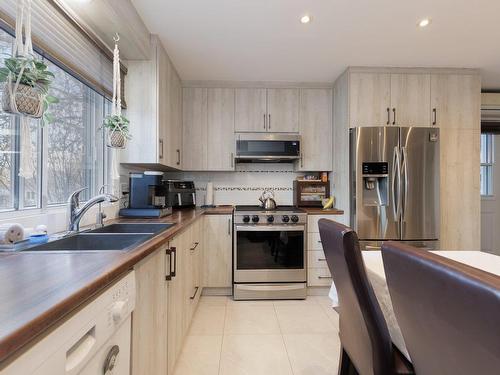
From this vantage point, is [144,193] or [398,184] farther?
[398,184]

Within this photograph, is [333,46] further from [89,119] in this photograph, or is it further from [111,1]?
[89,119]

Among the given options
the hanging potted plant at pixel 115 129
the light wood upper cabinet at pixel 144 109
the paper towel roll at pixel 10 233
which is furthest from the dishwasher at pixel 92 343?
the light wood upper cabinet at pixel 144 109

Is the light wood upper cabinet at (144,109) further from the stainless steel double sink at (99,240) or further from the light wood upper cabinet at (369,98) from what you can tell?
the light wood upper cabinet at (369,98)

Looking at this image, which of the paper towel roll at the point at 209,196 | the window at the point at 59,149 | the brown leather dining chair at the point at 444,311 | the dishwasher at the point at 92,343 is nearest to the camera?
the brown leather dining chair at the point at 444,311

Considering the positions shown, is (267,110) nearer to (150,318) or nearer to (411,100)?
(411,100)

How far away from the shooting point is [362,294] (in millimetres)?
928

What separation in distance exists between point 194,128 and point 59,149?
5.27ft

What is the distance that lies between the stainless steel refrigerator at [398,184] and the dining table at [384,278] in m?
1.04

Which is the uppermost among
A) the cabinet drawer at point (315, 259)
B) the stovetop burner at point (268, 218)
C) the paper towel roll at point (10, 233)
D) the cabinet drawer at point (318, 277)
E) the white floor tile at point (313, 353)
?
the paper towel roll at point (10, 233)

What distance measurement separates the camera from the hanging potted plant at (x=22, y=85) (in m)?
0.94

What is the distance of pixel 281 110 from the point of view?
10.3 ft

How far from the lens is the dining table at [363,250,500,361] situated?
1.05m

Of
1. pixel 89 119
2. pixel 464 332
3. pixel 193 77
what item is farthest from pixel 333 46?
pixel 464 332

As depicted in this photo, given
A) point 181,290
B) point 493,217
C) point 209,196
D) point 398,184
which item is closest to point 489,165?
point 493,217
